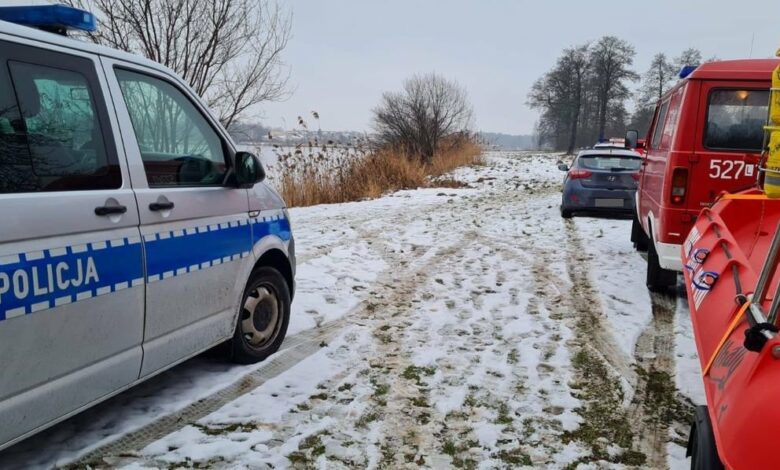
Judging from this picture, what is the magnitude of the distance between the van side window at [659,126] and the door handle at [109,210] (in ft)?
18.8

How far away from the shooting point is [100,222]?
2.56 meters

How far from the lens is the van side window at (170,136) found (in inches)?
118

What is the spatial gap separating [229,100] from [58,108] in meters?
8.81

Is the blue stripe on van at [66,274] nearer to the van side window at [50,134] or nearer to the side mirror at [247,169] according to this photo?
the van side window at [50,134]

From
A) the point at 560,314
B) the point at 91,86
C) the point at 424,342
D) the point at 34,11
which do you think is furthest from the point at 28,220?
the point at 560,314

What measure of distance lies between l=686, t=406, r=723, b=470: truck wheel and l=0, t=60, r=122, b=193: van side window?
2842 mm

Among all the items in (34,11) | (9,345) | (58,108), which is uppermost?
(34,11)

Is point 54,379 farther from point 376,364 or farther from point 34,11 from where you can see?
point 376,364

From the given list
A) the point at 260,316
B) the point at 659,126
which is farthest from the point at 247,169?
the point at 659,126

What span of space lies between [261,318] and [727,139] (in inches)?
179

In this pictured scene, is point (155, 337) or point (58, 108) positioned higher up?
point (58, 108)

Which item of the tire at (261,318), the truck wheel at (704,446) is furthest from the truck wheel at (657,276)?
the tire at (261,318)

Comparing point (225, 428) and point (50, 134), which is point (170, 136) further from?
point (225, 428)

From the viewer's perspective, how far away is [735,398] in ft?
6.09
